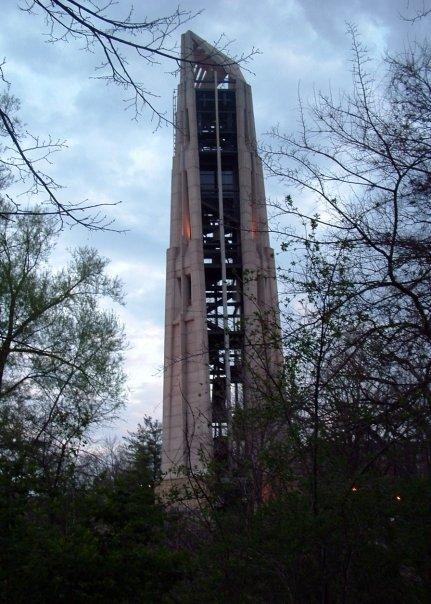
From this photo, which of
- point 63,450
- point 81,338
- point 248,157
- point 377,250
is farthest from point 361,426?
point 248,157

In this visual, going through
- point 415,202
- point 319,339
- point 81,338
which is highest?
point 81,338

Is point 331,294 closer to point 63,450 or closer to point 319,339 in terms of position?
point 319,339

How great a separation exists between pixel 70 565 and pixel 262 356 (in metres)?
3.08

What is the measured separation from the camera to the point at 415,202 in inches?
324

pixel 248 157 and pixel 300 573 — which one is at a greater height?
pixel 248 157

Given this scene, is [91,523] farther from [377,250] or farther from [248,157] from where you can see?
[248,157]

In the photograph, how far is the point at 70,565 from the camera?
7.52 meters

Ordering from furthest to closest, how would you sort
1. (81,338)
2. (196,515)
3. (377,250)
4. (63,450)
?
(81,338), (63,450), (196,515), (377,250)

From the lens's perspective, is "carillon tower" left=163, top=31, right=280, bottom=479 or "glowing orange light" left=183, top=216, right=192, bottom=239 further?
"glowing orange light" left=183, top=216, right=192, bottom=239

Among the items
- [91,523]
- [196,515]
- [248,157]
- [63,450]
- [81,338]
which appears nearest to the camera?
[91,523]

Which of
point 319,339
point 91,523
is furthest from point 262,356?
point 91,523

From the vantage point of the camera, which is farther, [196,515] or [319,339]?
[196,515]

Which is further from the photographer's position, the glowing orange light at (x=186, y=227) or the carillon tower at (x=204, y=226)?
the glowing orange light at (x=186, y=227)

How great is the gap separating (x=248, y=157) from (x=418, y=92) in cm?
3040
